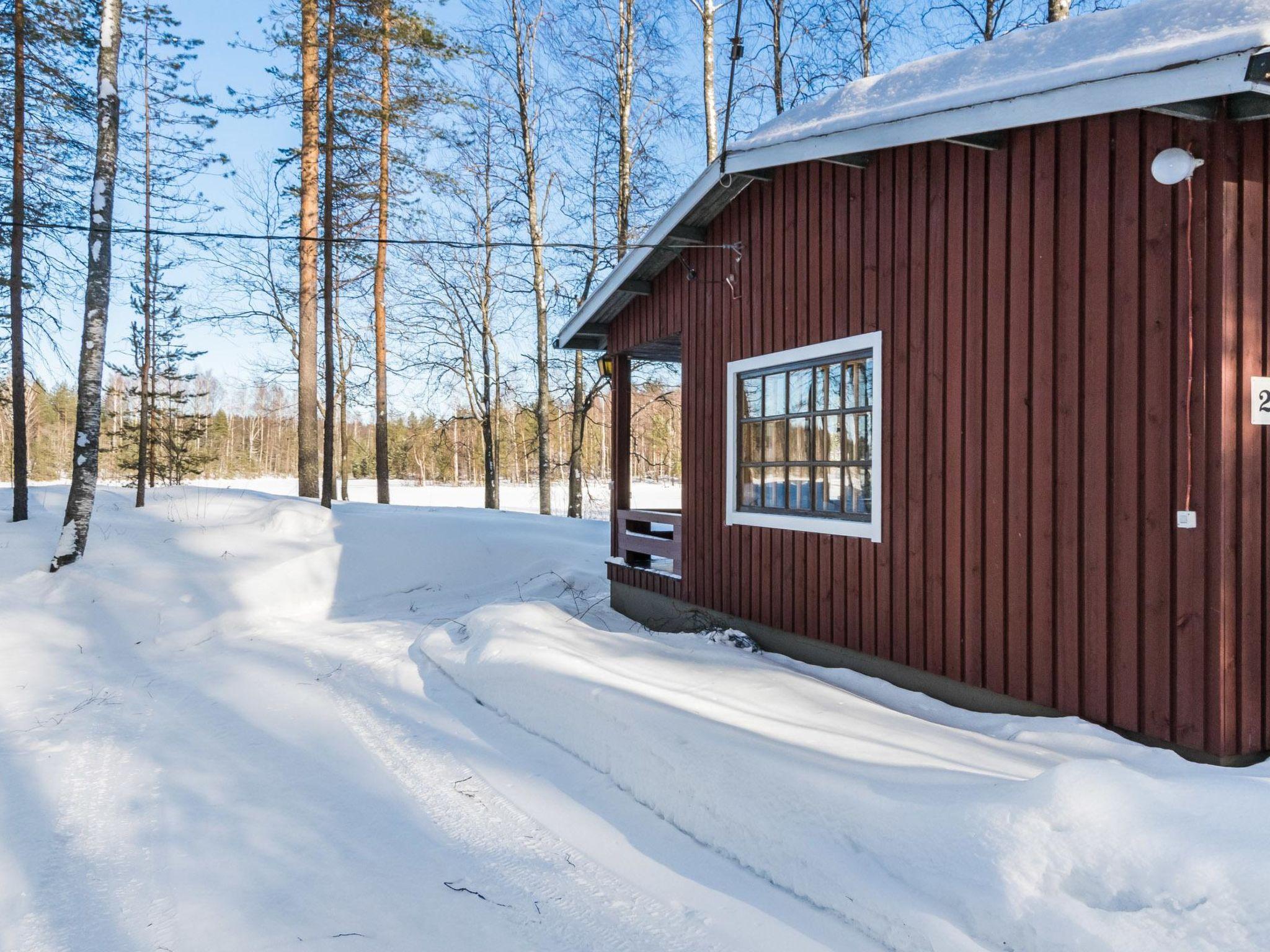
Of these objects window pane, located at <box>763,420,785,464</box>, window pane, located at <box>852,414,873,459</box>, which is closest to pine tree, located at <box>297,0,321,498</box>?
window pane, located at <box>763,420,785,464</box>

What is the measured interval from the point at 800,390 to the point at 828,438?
44 centimetres

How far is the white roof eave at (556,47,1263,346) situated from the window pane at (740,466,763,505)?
2178mm

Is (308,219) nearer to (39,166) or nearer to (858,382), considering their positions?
(39,166)

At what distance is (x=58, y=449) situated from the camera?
48.9 meters

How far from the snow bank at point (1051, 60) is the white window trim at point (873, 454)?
1.28 metres

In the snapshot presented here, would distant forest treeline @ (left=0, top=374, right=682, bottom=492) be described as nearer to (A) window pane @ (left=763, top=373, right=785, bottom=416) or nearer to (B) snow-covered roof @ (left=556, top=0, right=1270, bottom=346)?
(A) window pane @ (left=763, top=373, right=785, bottom=416)

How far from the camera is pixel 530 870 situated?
267cm

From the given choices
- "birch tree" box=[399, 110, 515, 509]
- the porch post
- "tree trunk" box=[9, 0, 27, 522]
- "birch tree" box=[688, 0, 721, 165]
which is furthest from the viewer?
"birch tree" box=[399, 110, 515, 509]

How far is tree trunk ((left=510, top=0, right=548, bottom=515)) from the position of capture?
15523 mm

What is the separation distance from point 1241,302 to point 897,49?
13535mm

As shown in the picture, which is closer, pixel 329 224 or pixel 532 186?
pixel 329 224

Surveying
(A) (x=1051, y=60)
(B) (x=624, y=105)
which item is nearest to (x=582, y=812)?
(A) (x=1051, y=60)

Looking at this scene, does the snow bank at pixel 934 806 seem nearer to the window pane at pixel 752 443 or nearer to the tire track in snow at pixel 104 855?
the tire track in snow at pixel 104 855

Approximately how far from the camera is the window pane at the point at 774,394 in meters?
5.57
